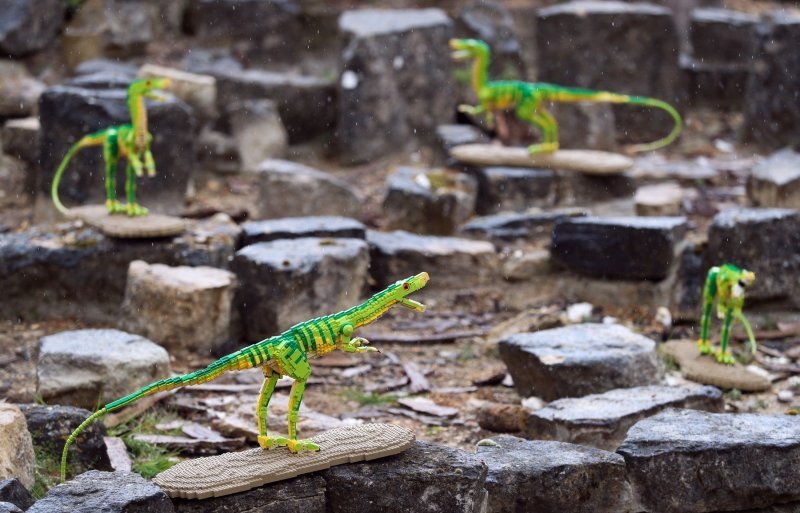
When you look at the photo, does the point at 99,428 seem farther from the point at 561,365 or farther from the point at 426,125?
the point at 426,125

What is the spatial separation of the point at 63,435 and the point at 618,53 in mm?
8581

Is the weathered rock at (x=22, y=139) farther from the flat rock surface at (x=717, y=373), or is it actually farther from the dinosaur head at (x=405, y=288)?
the dinosaur head at (x=405, y=288)

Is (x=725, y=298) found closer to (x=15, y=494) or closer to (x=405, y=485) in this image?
(x=405, y=485)

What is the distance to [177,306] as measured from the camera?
25.4 ft

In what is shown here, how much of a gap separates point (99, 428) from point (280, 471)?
1486 mm

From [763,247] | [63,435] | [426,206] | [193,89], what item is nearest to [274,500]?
[63,435]

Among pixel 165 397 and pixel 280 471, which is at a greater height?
pixel 280 471

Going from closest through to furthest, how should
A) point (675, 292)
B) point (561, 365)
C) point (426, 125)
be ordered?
point (561, 365), point (675, 292), point (426, 125)

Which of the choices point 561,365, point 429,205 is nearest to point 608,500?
point 561,365

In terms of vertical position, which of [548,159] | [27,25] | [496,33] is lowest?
[548,159]

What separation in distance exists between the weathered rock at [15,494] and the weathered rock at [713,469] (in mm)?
2606

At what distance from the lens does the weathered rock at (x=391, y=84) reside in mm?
12195

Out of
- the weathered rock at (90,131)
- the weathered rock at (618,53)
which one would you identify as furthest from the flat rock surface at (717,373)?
the weathered rock at (618,53)

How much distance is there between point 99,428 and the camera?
19.6 feet
